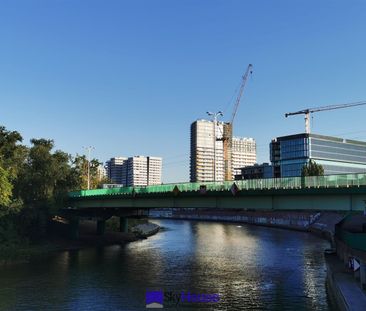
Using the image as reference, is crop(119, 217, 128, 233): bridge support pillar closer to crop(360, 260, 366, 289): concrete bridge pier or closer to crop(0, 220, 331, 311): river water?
crop(0, 220, 331, 311): river water

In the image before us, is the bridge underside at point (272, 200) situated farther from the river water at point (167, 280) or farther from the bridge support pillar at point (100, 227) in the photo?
the bridge support pillar at point (100, 227)

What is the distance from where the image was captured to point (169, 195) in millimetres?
72000

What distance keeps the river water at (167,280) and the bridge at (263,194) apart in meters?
9.54

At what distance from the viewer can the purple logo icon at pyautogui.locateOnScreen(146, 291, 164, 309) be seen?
43.3 metres

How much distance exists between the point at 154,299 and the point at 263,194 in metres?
21.0

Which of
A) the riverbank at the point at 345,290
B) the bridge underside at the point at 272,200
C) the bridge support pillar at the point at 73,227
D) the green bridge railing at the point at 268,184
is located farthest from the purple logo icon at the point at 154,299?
the bridge support pillar at the point at 73,227

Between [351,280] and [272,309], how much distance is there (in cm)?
1060

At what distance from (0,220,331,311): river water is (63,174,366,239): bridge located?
9.54 m

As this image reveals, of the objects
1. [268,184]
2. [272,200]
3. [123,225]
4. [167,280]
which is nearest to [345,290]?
[272,200]

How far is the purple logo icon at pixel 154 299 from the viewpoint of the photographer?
1704 inches

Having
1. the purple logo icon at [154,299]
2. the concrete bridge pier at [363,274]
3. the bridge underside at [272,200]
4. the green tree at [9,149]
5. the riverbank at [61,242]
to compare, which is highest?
the green tree at [9,149]

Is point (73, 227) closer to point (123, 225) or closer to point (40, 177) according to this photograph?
point (40, 177)

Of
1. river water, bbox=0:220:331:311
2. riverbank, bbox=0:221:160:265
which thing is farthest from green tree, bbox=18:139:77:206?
river water, bbox=0:220:331:311

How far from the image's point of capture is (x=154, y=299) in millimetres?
45719
